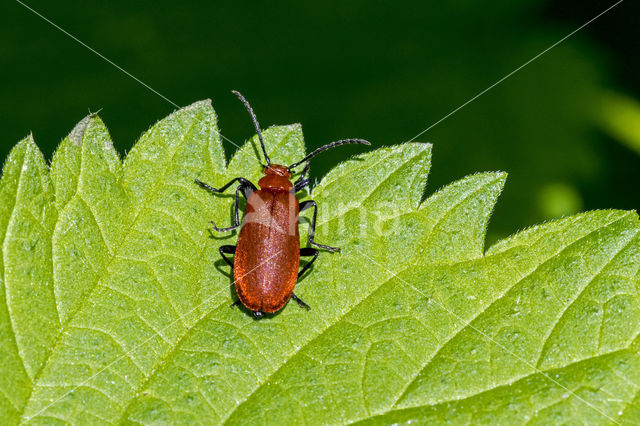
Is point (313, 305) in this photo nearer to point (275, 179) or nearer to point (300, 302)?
point (300, 302)

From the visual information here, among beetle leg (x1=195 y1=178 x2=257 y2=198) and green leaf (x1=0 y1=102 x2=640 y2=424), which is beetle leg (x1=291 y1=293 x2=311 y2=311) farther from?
beetle leg (x1=195 y1=178 x2=257 y2=198)

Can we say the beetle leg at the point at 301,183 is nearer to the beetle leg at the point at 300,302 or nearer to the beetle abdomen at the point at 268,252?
the beetle abdomen at the point at 268,252

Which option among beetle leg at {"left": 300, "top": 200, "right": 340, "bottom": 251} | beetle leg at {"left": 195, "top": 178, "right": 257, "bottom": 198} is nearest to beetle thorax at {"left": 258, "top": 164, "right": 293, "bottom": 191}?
beetle leg at {"left": 195, "top": 178, "right": 257, "bottom": 198}

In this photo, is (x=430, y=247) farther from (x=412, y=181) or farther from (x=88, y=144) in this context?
(x=88, y=144)

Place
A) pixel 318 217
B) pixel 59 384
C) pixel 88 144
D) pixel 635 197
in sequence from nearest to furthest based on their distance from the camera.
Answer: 1. pixel 59 384
2. pixel 88 144
3. pixel 318 217
4. pixel 635 197

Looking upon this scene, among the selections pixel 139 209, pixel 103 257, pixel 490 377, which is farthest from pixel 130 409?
pixel 490 377

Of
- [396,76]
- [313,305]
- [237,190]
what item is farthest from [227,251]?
[396,76]
